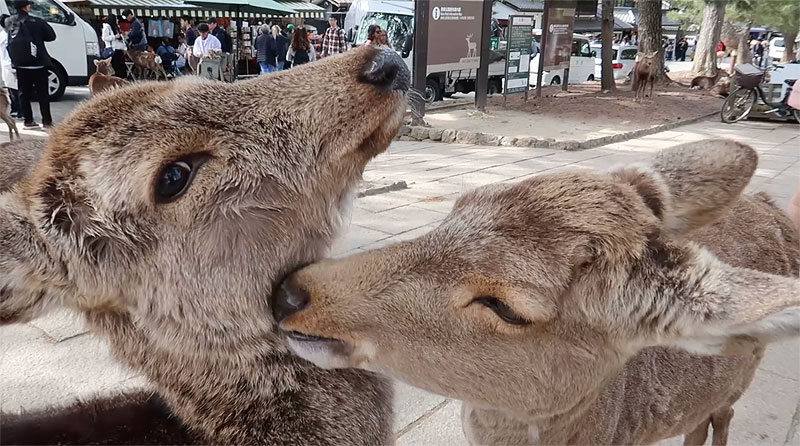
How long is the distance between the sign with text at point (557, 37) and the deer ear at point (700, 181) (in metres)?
19.4

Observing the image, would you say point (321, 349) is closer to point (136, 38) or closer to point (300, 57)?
point (300, 57)

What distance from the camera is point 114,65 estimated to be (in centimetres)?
2031

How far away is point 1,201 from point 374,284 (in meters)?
1.20

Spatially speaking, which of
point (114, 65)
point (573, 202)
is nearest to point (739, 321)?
point (573, 202)

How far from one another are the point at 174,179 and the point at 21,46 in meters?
12.6

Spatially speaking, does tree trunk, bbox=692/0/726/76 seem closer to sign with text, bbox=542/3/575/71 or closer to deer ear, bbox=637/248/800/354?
sign with text, bbox=542/3/575/71

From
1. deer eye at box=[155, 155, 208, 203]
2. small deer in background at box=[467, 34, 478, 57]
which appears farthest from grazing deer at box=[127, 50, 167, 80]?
deer eye at box=[155, 155, 208, 203]

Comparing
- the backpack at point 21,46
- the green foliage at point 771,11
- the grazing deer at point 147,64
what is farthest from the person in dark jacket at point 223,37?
the green foliage at point 771,11

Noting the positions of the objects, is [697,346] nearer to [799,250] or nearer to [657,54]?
[799,250]

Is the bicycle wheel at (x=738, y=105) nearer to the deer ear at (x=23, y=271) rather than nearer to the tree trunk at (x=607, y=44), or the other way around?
A: the tree trunk at (x=607, y=44)

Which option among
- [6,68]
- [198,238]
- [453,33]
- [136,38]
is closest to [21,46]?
[6,68]

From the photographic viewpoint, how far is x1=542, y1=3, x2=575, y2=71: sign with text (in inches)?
808

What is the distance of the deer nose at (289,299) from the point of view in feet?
6.45

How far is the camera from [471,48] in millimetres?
Answer: 17594
